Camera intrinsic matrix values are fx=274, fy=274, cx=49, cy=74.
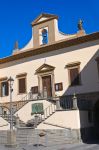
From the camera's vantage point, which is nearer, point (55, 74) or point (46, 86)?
point (55, 74)

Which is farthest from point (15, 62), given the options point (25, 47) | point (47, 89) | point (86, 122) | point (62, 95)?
point (86, 122)

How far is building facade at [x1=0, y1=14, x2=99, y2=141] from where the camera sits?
22094mm

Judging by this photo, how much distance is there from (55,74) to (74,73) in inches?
85.4

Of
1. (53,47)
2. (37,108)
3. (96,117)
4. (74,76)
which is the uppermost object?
(53,47)

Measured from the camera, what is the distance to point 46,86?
26953mm

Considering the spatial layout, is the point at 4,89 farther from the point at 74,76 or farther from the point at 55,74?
the point at 74,76

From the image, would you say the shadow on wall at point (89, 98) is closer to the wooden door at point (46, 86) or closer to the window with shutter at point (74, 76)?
the window with shutter at point (74, 76)

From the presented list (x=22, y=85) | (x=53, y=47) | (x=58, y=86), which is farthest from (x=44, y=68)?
(x=22, y=85)

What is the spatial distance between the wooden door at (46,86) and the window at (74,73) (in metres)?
2.58

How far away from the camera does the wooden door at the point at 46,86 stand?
26502mm

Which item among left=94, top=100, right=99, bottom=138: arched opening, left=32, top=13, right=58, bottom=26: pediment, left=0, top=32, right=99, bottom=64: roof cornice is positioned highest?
left=32, top=13, right=58, bottom=26: pediment

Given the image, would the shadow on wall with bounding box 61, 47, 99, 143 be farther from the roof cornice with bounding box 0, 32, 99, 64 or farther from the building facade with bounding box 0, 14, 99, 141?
the roof cornice with bounding box 0, 32, 99, 64

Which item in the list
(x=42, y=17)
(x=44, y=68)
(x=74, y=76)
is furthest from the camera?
(x=42, y=17)

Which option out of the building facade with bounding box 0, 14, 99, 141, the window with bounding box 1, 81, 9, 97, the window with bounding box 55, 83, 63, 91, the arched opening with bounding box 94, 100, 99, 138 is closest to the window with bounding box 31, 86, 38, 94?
the building facade with bounding box 0, 14, 99, 141
